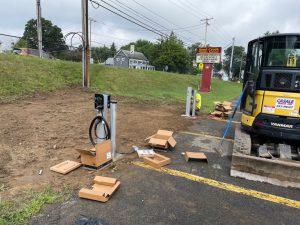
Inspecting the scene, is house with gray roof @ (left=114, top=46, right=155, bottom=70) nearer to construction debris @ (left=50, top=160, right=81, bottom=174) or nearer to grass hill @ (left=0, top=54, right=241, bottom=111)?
grass hill @ (left=0, top=54, right=241, bottom=111)

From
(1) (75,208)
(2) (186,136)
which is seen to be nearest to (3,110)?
(2) (186,136)

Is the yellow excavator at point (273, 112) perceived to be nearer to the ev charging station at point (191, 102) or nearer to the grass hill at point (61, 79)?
the ev charging station at point (191, 102)

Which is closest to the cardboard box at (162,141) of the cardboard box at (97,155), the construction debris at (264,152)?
the cardboard box at (97,155)

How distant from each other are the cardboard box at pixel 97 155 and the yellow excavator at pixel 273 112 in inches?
95.1

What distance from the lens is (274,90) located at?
17.2 feet

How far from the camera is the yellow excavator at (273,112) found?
15.5ft

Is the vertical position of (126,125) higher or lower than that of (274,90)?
lower

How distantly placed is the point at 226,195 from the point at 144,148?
2.49 m

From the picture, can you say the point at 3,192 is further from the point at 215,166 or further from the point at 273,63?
the point at 273,63

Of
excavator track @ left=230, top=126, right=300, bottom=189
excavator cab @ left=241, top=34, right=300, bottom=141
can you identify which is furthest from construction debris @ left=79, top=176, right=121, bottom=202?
excavator cab @ left=241, top=34, right=300, bottom=141

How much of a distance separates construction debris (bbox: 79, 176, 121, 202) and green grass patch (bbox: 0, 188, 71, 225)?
32 cm

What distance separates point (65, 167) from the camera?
4.76m

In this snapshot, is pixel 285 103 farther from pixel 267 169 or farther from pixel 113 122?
pixel 113 122

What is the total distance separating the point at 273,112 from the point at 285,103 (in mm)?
281
